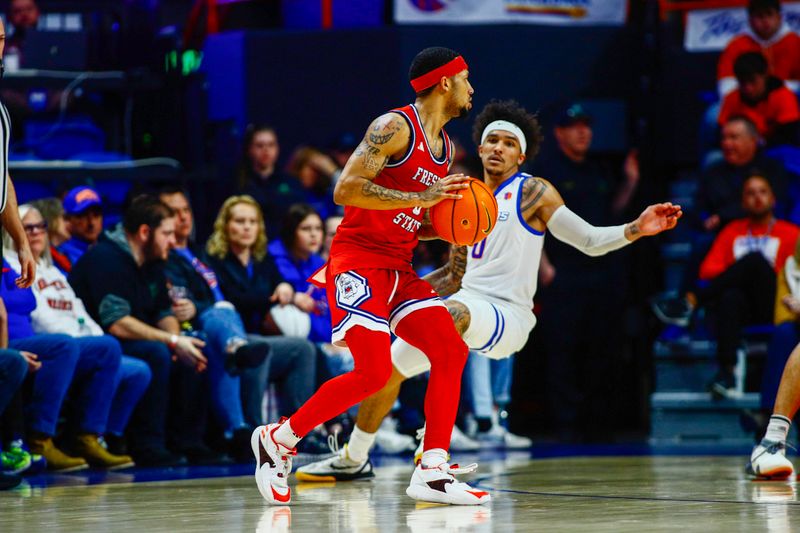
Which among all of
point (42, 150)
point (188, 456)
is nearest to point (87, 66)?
point (42, 150)

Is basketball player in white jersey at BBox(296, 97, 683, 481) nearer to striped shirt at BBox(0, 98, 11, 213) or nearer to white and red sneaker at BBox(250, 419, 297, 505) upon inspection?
white and red sneaker at BBox(250, 419, 297, 505)

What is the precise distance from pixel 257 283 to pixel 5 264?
196 cm

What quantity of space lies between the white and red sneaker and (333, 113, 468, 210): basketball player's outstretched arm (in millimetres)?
1121

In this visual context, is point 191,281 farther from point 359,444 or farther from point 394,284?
point 394,284

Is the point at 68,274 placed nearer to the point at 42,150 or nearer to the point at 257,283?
the point at 257,283

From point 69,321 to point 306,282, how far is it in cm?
208

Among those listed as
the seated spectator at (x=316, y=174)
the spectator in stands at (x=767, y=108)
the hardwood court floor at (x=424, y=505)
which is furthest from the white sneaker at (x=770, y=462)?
the spectator in stands at (x=767, y=108)

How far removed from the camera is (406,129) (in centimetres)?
582

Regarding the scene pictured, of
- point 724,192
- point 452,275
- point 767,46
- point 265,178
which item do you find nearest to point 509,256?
point 452,275

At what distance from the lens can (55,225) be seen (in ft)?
28.8

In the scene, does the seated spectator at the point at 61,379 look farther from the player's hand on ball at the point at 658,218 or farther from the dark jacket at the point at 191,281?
the player's hand on ball at the point at 658,218

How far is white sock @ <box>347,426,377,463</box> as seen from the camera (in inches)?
272

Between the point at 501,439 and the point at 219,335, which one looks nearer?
the point at 219,335

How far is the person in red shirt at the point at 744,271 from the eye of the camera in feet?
33.2
